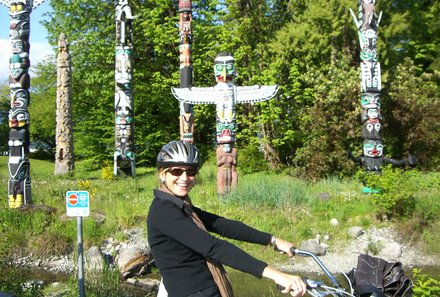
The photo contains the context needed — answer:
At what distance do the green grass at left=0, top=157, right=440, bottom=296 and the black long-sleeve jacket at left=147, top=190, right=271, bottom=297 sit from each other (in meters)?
4.72

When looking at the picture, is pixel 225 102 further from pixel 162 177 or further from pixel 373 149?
pixel 162 177

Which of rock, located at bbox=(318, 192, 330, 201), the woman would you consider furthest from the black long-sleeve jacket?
rock, located at bbox=(318, 192, 330, 201)

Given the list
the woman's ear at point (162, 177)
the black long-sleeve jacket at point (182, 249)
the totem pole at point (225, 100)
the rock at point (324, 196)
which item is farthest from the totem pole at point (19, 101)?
the black long-sleeve jacket at point (182, 249)

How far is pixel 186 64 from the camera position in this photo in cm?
1195

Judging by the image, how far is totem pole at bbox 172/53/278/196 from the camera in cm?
1011

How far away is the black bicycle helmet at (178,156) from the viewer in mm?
2572

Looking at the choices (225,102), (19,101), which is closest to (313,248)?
(225,102)

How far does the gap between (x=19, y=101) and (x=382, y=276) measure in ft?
28.1

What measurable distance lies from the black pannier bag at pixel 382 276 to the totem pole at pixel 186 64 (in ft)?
30.6

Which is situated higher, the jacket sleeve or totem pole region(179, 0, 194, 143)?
totem pole region(179, 0, 194, 143)

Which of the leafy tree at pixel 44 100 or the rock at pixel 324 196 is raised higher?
the leafy tree at pixel 44 100

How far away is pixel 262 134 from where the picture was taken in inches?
740

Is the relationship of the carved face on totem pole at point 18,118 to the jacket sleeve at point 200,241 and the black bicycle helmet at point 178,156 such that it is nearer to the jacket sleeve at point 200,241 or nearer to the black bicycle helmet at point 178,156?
the black bicycle helmet at point 178,156

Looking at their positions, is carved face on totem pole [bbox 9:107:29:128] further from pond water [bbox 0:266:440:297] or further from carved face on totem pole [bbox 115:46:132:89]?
carved face on totem pole [bbox 115:46:132:89]
